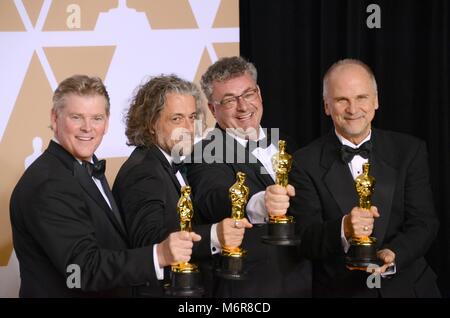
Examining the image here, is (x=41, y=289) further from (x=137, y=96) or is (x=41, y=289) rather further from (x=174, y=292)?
(x=137, y=96)

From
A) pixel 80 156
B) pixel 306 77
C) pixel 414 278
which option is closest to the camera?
pixel 80 156

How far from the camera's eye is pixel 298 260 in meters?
3.24

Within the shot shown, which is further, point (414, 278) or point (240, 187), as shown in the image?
point (414, 278)

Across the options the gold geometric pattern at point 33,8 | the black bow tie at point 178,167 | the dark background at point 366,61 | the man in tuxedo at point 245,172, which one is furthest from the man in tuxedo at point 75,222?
the dark background at point 366,61

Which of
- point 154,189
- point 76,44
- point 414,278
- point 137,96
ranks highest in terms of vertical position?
point 76,44

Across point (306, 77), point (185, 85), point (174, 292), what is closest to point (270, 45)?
point (306, 77)

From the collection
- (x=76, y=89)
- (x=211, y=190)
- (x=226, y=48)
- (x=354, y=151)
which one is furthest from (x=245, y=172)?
(x=226, y=48)

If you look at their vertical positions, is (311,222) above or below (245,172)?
below

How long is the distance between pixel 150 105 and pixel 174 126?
0.14m

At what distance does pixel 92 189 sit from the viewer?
2871 millimetres

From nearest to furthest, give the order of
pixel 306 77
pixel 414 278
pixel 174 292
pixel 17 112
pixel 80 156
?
pixel 174 292
pixel 80 156
pixel 414 278
pixel 17 112
pixel 306 77

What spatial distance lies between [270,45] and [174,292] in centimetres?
234

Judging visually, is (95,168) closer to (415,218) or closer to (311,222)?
(311,222)

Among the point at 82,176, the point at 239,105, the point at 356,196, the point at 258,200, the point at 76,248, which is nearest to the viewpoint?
the point at 76,248
